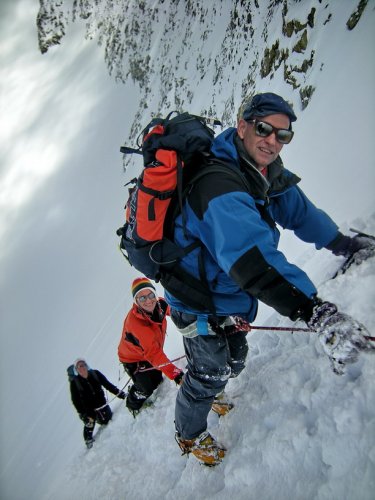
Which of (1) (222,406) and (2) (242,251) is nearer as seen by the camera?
(2) (242,251)

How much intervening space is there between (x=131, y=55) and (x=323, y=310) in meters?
39.9

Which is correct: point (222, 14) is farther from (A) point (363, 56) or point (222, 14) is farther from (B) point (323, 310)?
(B) point (323, 310)

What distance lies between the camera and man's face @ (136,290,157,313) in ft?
15.3

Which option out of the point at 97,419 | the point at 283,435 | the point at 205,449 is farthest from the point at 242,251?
the point at 97,419

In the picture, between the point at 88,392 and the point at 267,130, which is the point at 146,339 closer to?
the point at 88,392

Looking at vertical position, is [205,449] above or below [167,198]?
below

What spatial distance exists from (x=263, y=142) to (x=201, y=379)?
1.73m

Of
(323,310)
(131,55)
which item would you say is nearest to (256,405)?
(323,310)

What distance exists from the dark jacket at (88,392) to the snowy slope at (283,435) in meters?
1.69

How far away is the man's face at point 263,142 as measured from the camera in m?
2.19

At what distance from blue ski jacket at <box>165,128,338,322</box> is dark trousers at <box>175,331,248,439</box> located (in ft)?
0.99

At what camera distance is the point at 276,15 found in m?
11.9

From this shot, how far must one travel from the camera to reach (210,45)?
68.0ft

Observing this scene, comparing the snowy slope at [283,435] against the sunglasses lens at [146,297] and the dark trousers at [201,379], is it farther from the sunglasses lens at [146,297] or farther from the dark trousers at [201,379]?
the sunglasses lens at [146,297]
